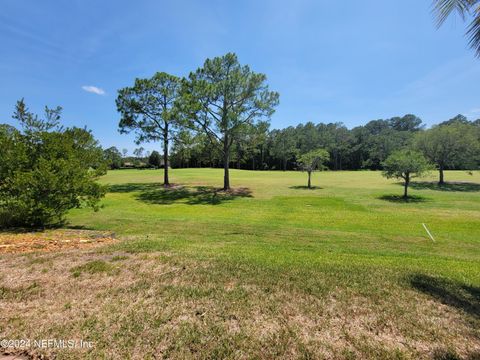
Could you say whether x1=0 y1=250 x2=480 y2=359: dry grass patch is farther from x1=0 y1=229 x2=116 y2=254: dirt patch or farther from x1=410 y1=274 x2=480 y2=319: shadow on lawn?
x1=0 y1=229 x2=116 y2=254: dirt patch

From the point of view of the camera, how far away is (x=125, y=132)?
1081 inches

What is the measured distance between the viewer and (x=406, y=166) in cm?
2269

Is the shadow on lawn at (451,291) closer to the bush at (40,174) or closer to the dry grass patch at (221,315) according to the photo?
the dry grass patch at (221,315)

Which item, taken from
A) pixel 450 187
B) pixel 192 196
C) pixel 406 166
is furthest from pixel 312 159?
pixel 450 187

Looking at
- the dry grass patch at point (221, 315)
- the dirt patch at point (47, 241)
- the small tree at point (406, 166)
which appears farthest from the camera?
the small tree at point (406, 166)

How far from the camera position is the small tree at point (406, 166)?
22.4 metres

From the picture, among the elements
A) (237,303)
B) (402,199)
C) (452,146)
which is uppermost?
(452,146)

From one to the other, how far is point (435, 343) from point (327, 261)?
2.79 m

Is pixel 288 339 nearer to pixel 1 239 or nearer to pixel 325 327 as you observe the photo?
pixel 325 327

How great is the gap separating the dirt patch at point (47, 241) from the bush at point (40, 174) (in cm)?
104

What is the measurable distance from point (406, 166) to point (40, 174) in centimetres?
2500

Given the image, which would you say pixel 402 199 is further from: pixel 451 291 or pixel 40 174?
pixel 40 174

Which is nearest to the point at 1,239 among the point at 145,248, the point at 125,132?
the point at 145,248

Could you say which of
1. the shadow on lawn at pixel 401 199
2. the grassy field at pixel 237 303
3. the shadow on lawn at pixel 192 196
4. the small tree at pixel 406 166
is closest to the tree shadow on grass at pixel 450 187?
the small tree at pixel 406 166
